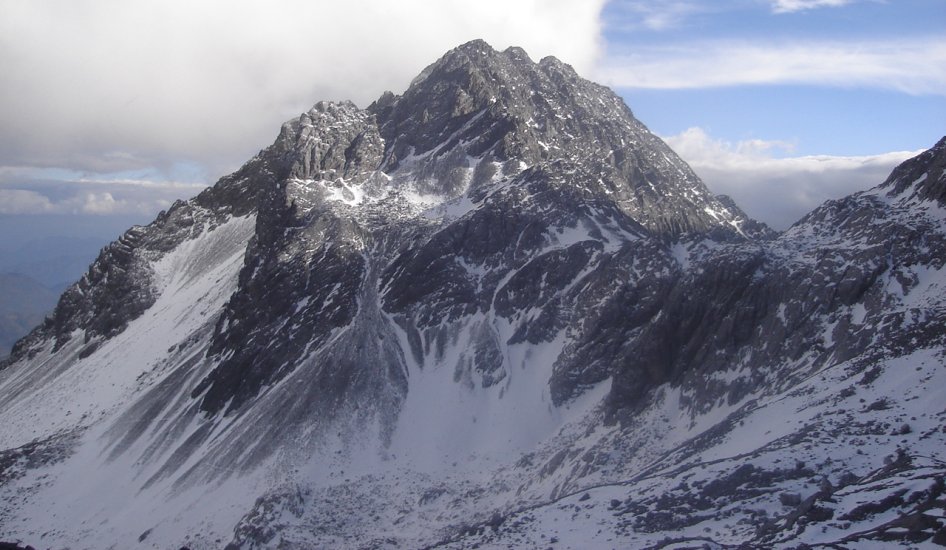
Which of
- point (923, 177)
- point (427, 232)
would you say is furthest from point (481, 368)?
point (923, 177)

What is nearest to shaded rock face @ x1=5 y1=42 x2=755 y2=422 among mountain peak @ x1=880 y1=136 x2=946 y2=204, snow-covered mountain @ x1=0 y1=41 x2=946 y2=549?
snow-covered mountain @ x1=0 y1=41 x2=946 y2=549

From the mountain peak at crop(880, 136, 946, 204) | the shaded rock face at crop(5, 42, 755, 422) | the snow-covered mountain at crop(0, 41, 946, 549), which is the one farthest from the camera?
the shaded rock face at crop(5, 42, 755, 422)

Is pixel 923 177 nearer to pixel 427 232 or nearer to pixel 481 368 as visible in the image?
pixel 481 368

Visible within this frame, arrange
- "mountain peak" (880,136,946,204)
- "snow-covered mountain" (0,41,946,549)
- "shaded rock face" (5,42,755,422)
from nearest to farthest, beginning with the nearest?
"snow-covered mountain" (0,41,946,549), "mountain peak" (880,136,946,204), "shaded rock face" (5,42,755,422)

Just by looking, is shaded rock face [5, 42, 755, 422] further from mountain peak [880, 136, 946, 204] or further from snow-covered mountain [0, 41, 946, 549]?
mountain peak [880, 136, 946, 204]

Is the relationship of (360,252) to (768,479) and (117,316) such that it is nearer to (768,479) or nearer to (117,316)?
(117,316)

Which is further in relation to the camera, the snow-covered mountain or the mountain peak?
the mountain peak

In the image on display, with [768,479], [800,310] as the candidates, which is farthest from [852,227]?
[768,479]

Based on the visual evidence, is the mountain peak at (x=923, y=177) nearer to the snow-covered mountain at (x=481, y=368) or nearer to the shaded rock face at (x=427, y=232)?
the snow-covered mountain at (x=481, y=368)
